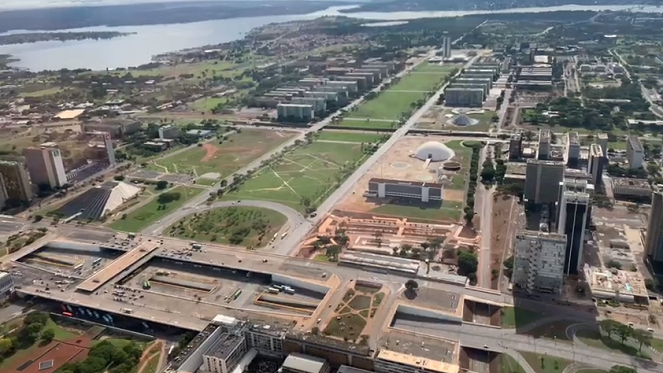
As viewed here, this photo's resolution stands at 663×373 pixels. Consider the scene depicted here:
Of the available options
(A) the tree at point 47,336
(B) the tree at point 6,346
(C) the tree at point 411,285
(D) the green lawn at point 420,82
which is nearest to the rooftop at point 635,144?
(C) the tree at point 411,285

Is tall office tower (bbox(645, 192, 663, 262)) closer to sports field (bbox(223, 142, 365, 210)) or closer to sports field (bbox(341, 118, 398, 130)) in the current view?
sports field (bbox(223, 142, 365, 210))

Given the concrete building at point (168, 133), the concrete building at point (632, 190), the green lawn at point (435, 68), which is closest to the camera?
the concrete building at point (632, 190)

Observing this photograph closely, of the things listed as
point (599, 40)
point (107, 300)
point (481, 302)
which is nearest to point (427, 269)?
point (481, 302)

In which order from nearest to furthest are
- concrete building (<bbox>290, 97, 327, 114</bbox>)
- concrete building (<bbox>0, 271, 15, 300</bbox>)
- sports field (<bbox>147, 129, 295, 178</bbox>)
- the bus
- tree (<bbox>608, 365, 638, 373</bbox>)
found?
tree (<bbox>608, 365, 638, 373</bbox>) → the bus → concrete building (<bbox>0, 271, 15, 300</bbox>) → sports field (<bbox>147, 129, 295, 178</bbox>) → concrete building (<bbox>290, 97, 327, 114</bbox>)

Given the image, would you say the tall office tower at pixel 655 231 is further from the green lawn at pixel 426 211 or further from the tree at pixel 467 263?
the green lawn at pixel 426 211

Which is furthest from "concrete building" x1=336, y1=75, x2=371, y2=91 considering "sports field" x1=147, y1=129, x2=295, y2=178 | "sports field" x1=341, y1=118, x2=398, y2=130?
"sports field" x1=147, y1=129, x2=295, y2=178

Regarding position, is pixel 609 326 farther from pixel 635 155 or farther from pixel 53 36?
pixel 53 36
